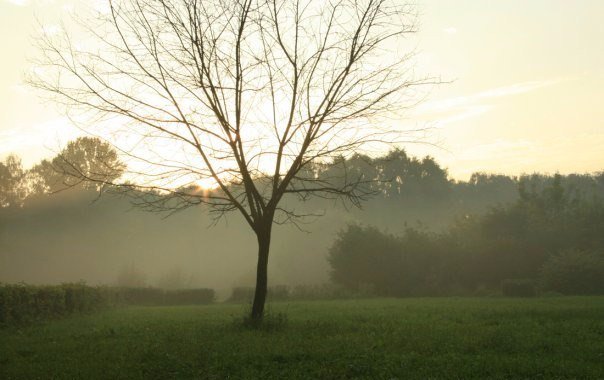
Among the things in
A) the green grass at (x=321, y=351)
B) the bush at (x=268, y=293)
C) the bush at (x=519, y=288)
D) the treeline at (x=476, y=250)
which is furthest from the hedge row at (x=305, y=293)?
the green grass at (x=321, y=351)

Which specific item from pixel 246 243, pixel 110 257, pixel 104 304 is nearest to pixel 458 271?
pixel 104 304

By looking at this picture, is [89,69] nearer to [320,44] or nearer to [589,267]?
[320,44]

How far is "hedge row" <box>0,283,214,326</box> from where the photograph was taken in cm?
2064

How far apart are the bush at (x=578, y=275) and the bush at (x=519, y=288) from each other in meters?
2.11

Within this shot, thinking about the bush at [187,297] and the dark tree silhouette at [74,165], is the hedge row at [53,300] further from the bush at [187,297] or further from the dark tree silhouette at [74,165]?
the dark tree silhouette at [74,165]

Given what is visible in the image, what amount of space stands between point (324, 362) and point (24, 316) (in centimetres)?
1584

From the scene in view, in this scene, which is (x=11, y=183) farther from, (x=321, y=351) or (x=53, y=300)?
(x=321, y=351)

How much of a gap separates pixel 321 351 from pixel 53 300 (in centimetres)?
1804

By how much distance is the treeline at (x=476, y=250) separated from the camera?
48312mm

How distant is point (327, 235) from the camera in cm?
7438

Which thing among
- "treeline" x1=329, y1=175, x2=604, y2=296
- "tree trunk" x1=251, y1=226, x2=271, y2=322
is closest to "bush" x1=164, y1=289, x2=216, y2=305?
"treeline" x1=329, y1=175, x2=604, y2=296

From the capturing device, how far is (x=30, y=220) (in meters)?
82.1

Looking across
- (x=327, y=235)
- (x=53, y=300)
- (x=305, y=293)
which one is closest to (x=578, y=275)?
(x=305, y=293)

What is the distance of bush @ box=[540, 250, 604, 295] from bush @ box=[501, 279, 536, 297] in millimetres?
2107
